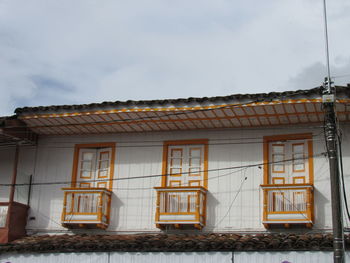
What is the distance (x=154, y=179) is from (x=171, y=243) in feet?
10.6

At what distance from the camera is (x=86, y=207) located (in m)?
20.0

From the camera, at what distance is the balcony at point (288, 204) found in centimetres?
1772

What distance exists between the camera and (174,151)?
799 inches

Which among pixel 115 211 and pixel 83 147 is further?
pixel 83 147

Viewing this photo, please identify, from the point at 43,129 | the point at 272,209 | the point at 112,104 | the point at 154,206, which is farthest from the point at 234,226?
the point at 43,129

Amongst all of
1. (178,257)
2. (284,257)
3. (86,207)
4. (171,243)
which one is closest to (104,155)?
(86,207)

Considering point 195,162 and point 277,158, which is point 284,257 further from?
point 195,162

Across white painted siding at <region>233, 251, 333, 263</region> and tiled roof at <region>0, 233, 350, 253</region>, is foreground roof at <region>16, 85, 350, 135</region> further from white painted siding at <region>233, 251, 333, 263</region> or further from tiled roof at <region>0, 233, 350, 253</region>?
white painted siding at <region>233, 251, 333, 263</region>

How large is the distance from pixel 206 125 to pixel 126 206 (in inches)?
135

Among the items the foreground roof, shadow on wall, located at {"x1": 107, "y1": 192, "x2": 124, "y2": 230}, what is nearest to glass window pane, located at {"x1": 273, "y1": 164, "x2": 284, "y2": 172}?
the foreground roof

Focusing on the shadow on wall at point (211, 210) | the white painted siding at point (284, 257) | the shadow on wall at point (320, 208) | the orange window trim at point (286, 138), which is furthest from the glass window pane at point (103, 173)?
the shadow on wall at point (320, 208)

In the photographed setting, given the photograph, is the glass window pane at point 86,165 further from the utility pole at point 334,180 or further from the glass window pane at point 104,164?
the utility pole at point 334,180

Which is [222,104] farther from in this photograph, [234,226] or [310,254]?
[310,254]

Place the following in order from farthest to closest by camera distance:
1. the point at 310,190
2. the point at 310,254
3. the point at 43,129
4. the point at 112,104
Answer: the point at 43,129
the point at 112,104
the point at 310,190
the point at 310,254
